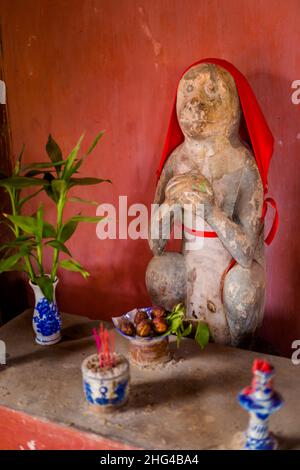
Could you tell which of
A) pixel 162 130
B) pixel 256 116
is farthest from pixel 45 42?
pixel 256 116

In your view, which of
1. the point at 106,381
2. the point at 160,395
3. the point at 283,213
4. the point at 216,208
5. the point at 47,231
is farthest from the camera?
the point at 283,213

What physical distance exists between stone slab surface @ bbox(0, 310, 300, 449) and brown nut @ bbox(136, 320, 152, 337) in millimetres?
133

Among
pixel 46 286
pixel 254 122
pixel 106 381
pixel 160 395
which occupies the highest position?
pixel 254 122

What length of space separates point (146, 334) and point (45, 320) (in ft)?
1.33

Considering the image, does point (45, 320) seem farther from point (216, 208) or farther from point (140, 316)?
point (216, 208)

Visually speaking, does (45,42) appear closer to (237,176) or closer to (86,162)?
(86,162)

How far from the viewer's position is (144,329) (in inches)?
60.6

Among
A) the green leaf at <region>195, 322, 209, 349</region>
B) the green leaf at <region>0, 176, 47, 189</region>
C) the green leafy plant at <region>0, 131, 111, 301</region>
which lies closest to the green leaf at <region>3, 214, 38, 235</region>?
the green leafy plant at <region>0, 131, 111, 301</region>

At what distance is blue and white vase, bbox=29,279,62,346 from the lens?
1.73 metres

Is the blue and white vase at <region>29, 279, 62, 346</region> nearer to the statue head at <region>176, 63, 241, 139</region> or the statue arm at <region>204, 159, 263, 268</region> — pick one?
the statue arm at <region>204, 159, 263, 268</region>

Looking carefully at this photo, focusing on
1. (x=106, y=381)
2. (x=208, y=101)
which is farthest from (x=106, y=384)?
(x=208, y=101)

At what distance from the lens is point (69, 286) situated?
2.38m

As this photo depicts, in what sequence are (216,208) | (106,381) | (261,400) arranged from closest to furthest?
(261,400) → (106,381) → (216,208)

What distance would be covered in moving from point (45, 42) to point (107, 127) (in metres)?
0.44
